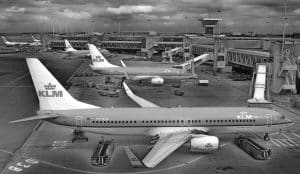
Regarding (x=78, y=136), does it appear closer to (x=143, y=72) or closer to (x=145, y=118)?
(x=145, y=118)

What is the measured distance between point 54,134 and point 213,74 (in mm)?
78649

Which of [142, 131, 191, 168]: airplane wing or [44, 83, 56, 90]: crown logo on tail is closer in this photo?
[142, 131, 191, 168]: airplane wing

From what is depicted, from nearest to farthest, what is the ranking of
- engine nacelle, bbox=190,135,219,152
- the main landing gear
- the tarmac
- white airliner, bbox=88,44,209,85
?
the tarmac < engine nacelle, bbox=190,135,219,152 < the main landing gear < white airliner, bbox=88,44,209,85

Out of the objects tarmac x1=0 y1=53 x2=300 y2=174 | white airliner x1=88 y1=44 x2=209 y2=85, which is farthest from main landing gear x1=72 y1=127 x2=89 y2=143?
white airliner x1=88 y1=44 x2=209 y2=85

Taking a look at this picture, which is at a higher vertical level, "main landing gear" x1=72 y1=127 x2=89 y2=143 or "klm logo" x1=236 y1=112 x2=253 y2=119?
"klm logo" x1=236 y1=112 x2=253 y2=119

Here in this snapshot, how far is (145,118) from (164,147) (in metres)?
6.49

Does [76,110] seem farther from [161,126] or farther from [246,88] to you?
[246,88]

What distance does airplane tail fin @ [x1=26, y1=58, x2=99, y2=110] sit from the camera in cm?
3537

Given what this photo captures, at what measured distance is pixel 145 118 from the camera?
37500mm

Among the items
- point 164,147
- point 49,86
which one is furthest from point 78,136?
point 164,147

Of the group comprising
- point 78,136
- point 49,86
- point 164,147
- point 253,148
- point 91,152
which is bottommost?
point 91,152

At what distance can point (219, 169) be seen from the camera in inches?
1277

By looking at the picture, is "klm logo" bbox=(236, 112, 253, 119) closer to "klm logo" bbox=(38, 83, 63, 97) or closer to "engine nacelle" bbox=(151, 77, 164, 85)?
"klm logo" bbox=(38, 83, 63, 97)

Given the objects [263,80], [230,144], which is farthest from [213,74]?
[230,144]
